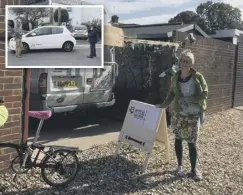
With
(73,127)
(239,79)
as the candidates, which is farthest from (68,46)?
(239,79)

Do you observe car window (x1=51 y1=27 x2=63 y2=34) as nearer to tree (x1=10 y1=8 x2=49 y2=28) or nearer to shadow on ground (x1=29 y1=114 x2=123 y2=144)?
tree (x1=10 y1=8 x2=49 y2=28)

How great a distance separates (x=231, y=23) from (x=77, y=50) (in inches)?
3228

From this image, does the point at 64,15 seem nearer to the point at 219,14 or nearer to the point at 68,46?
the point at 68,46

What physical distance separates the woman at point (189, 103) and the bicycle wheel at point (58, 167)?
152cm

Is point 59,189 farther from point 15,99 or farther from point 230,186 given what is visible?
point 230,186

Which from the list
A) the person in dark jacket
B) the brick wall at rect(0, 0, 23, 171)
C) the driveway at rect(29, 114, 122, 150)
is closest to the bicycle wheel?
the brick wall at rect(0, 0, 23, 171)

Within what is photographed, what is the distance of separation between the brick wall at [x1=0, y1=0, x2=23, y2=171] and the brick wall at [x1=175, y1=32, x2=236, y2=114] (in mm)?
5026

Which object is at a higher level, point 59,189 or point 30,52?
point 30,52

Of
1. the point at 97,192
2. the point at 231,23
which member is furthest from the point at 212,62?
the point at 231,23

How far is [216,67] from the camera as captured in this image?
10.9 m

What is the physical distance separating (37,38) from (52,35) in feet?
0.56

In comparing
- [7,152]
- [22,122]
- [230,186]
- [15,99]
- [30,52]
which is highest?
[30,52]

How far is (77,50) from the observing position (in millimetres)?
3902

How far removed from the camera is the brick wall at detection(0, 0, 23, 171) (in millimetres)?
4570
